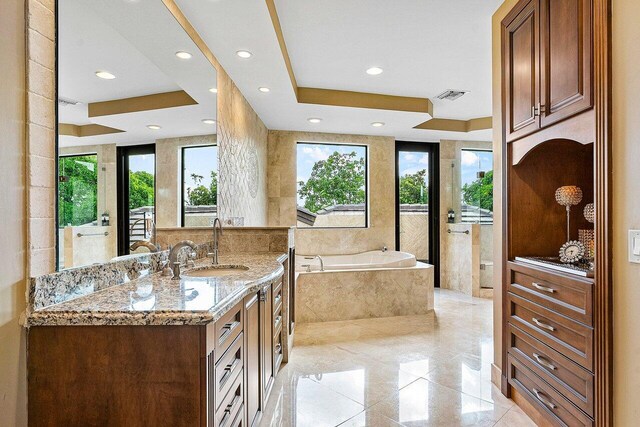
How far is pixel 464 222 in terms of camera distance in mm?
5637

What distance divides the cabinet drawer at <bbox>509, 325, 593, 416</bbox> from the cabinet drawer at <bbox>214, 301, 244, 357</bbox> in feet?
5.02

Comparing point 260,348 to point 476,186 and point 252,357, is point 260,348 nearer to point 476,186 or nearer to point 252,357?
point 252,357

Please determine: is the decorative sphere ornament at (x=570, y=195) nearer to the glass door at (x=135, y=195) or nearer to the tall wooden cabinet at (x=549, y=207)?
the tall wooden cabinet at (x=549, y=207)

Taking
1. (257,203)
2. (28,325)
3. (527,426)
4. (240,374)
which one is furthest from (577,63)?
(257,203)

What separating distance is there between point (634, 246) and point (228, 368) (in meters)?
1.59

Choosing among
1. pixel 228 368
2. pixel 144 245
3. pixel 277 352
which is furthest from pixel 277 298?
pixel 228 368

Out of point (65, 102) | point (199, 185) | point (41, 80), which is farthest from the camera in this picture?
point (199, 185)

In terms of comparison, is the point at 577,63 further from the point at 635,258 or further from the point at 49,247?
the point at 49,247

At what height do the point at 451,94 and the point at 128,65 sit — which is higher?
the point at 451,94

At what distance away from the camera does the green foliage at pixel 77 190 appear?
1297 mm

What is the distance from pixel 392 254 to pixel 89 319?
450cm

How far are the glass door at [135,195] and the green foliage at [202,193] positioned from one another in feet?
1.52

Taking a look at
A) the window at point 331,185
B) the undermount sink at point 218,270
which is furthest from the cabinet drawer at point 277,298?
the window at point 331,185

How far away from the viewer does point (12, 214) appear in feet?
3.53
